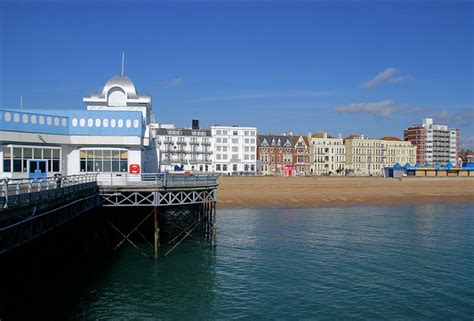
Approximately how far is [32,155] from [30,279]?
1222cm

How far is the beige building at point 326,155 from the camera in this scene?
129 meters

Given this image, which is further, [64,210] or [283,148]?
[283,148]

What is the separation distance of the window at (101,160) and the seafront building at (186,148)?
71.9m

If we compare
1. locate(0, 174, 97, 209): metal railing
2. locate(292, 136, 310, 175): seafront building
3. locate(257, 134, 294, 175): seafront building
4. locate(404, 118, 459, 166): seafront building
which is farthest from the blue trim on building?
locate(404, 118, 459, 166): seafront building

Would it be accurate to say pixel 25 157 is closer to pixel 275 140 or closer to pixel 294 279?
pixel 294 279

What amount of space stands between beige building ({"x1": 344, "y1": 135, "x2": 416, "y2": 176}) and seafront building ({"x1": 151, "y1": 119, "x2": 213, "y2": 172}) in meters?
44.5

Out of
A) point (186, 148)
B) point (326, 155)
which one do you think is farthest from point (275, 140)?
point (186, 148)

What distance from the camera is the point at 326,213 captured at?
54.5 m

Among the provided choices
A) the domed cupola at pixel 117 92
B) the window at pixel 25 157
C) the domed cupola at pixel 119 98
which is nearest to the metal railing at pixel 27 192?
the window at pixel 25 157

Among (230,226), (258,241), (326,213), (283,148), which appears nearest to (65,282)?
(258,241)

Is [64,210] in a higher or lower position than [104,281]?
higher

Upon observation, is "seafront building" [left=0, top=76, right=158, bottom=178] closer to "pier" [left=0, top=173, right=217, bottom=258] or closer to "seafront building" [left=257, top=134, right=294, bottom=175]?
"pier" [left=0, top=173, right=217, bottom=258]

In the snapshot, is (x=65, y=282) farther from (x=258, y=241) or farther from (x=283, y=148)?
(x=283, y=148)

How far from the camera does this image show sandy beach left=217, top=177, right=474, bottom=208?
66125 millimetres
